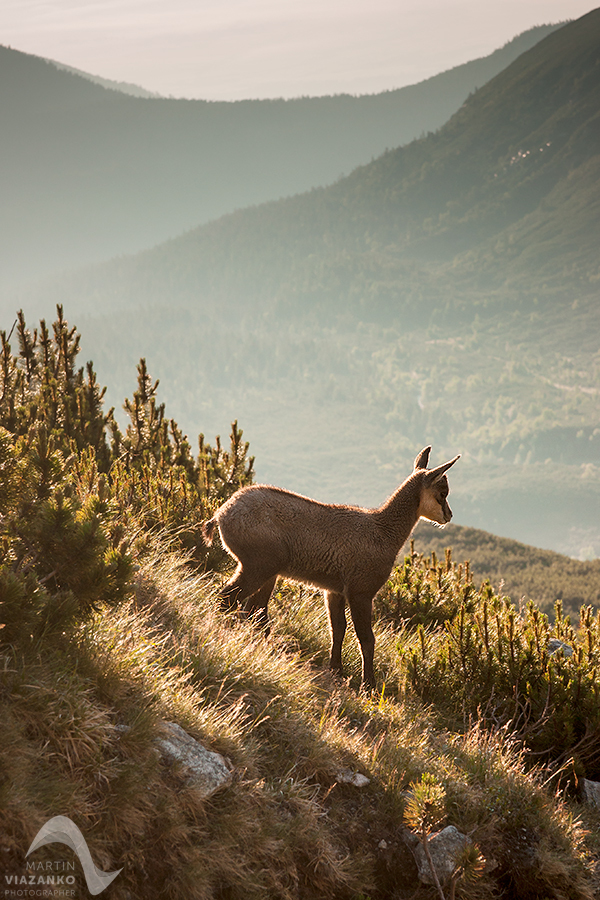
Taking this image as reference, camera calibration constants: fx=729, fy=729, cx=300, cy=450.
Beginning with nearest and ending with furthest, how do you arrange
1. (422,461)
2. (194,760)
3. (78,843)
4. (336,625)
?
(78,843), (194,760), (336,625), (422,461)

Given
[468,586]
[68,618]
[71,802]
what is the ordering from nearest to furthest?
[71,802] → [68,618] → [468,586]

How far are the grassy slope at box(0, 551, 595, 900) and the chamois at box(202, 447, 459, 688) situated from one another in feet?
1.53

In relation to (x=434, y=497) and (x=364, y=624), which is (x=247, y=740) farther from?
(x=434, y=497)

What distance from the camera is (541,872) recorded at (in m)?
4.98

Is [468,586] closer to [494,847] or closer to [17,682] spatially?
[494,847]

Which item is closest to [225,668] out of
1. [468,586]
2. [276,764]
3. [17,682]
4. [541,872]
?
[276,764]

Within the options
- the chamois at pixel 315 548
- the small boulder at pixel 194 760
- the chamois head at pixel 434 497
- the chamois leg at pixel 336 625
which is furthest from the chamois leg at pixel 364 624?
the small boulder at pixel 194 760

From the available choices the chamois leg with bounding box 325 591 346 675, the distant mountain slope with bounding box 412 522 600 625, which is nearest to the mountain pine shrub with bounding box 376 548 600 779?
the chamois leg with bounding box 325 591 346 675

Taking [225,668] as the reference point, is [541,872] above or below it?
below

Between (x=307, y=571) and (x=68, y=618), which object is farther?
(x=307, y=571)

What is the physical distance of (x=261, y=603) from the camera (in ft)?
23.5

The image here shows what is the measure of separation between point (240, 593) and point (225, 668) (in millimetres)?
1101

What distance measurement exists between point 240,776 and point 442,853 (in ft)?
4.84

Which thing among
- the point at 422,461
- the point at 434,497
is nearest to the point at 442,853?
the point at 434,497
